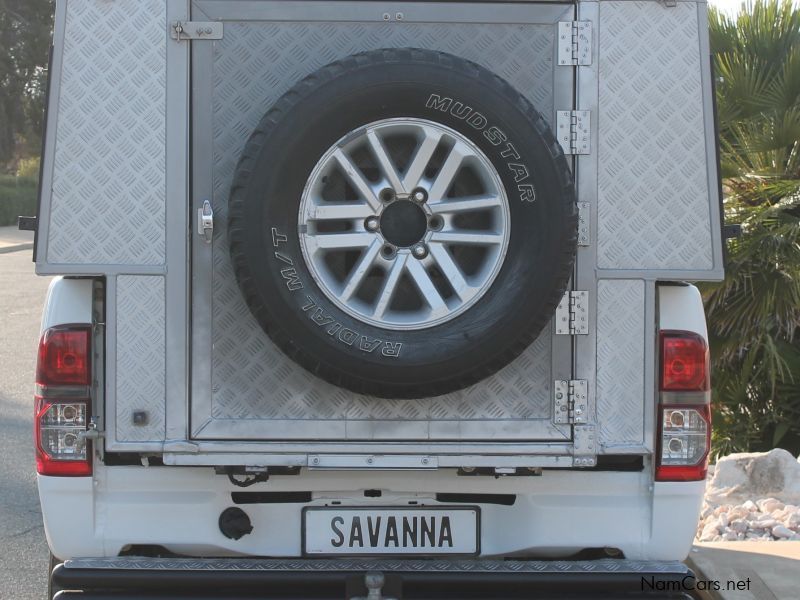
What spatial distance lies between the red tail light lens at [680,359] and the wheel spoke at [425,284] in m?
0.75

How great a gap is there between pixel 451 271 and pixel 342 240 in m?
0.31

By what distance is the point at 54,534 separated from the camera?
11.1 ft

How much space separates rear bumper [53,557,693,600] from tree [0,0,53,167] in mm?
42543

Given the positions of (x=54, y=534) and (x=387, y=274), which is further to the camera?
(x=54, y=534)

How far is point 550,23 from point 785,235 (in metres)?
3.77

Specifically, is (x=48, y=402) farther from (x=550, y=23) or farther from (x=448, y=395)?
(x=550, y=23)

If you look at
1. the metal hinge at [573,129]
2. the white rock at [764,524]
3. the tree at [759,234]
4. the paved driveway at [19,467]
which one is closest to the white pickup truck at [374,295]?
the metal hinge at [573,129]

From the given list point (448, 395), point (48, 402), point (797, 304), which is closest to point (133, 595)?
point (48, 402)

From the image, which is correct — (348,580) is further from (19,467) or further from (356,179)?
(19,467)

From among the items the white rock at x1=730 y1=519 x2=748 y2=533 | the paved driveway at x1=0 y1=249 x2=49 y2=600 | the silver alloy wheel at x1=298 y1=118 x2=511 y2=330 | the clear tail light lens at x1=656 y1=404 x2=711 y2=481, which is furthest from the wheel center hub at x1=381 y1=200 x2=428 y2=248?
the white rock at x1=730 y1=519 x2=748 y2=533

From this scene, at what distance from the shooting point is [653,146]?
3.35 m

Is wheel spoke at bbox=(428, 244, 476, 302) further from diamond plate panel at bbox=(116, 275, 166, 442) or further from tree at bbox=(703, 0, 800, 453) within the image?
tree at bbox=(703, 0, 800, 453)

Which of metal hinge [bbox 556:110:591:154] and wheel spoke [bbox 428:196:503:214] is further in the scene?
metal hinge [bbox 556:110:591:154]

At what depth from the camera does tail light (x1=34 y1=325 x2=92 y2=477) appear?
3.31 meters
